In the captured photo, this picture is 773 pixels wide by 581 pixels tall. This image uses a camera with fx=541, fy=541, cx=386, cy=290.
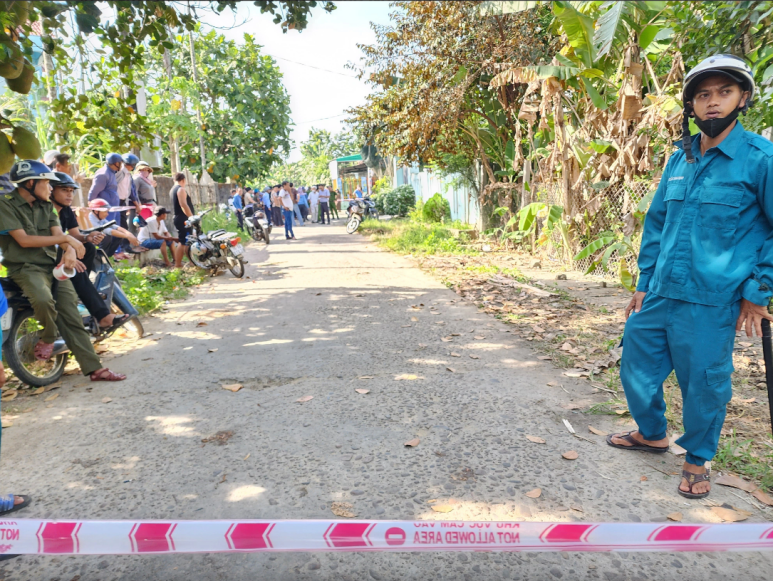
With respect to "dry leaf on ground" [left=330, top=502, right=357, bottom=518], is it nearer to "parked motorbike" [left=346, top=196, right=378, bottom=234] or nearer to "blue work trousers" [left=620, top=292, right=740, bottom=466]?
"blue work trousers" [left=620, top=292, right=740, bottom=466]

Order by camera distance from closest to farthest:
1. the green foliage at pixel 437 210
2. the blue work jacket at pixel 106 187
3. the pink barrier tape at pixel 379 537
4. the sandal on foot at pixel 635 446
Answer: the pink barrier tape at pixel 379 537 < the sandal on foot at pixel 635 446 < the blue work jacket at pixel 106 187 < the green foliage at pixel 437 210

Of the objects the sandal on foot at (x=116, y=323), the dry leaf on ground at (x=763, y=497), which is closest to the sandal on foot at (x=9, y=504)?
the sandal on foot at (x=116, y=323)

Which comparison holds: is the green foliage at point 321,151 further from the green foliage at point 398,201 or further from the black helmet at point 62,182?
the black helmet at point 62,182

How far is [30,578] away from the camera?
2338 millimetres

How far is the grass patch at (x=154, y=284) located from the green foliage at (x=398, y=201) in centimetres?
1642

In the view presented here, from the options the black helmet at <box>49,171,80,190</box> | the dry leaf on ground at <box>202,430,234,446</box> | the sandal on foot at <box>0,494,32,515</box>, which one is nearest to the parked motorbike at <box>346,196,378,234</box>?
the black helmet at <box>49,171,80,190</box>

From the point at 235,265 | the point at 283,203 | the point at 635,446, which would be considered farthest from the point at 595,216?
the point at 283,203

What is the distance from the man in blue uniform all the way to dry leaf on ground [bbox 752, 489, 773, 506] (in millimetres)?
246

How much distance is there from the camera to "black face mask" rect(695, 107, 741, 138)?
8.33 feet

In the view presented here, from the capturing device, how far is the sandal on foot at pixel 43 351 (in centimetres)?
467

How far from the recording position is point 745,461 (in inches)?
120

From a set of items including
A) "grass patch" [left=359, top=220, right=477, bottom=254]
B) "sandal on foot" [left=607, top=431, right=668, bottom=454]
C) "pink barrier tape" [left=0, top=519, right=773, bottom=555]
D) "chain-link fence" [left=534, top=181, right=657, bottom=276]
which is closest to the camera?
"pink barrier tape" [left=0, top=519, right=773, bottom=555]

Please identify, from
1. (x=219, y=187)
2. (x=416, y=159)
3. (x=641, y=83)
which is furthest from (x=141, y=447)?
(x=219, y=187)

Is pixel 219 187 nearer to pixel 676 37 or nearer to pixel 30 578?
pixel 676 37
